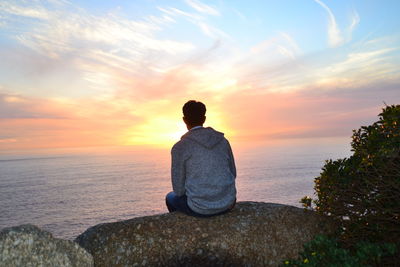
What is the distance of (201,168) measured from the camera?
600cm

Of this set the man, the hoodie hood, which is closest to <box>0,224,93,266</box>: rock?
the man

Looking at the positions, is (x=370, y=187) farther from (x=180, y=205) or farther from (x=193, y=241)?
(x=180, y=205)

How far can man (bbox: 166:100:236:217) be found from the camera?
6.01 meters

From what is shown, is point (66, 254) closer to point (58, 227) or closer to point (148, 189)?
point (58, 227)

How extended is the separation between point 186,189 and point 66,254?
7.74 ft

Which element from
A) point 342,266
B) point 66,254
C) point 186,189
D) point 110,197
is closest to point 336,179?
point 342,266

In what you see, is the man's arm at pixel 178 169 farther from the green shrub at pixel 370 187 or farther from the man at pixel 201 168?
the green shrub at pixel 370 187

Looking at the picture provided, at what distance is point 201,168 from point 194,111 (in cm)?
110

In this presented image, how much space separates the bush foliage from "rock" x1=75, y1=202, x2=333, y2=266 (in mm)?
780

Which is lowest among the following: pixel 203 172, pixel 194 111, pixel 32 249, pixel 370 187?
pixel 32 249

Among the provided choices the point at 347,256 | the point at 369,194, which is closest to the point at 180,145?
the point at 347,256

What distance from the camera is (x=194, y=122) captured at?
6.21 metres

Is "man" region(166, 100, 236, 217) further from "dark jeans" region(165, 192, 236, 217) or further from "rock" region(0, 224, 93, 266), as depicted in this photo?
"rock" region(0, 224, 93, 266)

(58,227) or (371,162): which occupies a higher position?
(371,162)
